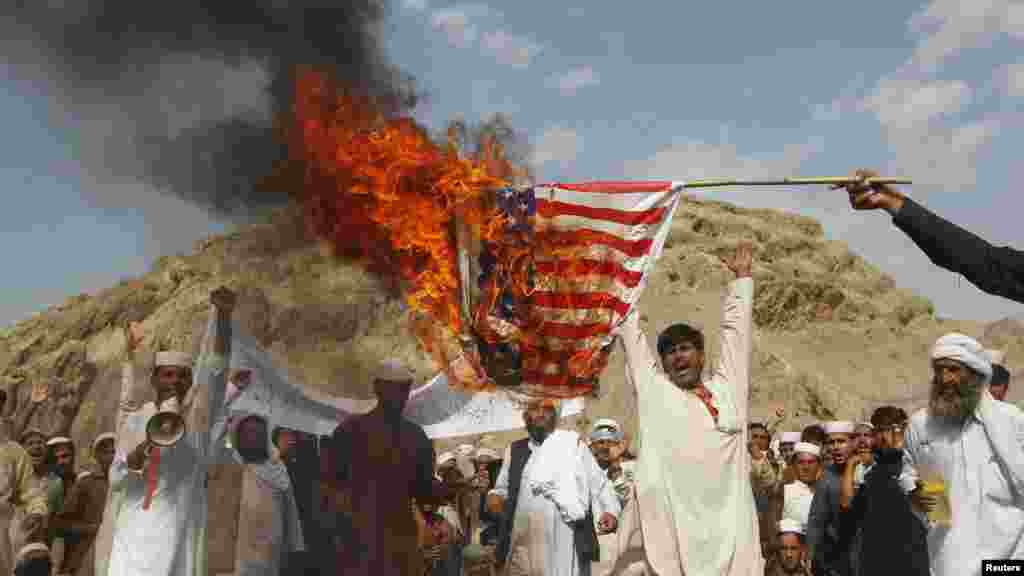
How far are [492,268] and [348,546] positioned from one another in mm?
2644

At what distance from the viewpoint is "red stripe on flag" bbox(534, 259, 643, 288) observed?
612 centimetres

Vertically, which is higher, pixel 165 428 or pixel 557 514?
pixel 165 428

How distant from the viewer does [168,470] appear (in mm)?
6668

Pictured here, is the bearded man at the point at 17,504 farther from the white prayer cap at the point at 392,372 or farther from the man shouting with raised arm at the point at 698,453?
the man shouting with raised arm at the point at 698,453

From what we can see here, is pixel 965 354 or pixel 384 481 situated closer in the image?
pixel 965 354

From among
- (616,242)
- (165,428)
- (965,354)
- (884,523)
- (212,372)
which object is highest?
(616,242)

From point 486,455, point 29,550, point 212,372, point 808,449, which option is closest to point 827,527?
point 808,449

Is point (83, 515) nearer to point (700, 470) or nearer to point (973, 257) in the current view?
point (700, 470)

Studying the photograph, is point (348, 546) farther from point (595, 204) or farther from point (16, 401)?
point (16, 401)

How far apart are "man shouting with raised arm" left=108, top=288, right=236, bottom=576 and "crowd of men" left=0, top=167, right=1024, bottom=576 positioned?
12 mm

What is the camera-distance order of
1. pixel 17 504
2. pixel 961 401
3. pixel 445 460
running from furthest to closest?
1. pixel 445 460
2. pixel 17 504
3. pixel 961 401

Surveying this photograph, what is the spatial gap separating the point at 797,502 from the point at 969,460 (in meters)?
3.43

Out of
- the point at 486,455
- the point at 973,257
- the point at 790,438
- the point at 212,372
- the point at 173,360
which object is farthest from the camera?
the point at 486,455

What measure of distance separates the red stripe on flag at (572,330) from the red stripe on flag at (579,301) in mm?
108
